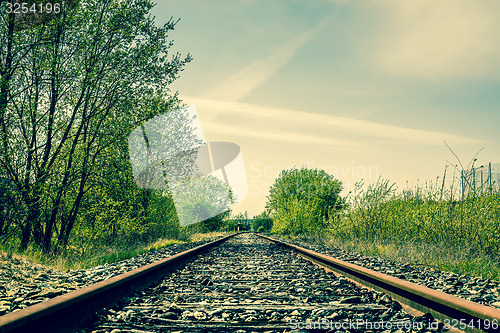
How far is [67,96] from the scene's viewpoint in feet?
33.2

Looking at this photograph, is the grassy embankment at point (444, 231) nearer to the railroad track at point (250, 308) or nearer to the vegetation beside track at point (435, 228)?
the vegetation beside track at point (435, 228)

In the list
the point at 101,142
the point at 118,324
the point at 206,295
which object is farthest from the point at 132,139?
the point at 118,324

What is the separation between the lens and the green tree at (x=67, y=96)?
28.8 feet

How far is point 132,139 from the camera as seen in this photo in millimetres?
13664

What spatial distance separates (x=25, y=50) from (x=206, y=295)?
25.6ft

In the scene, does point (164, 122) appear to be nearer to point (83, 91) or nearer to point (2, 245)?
point (83, 91)

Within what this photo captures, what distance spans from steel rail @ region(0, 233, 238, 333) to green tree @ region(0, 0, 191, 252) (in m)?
5.12

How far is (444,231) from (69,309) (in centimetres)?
781

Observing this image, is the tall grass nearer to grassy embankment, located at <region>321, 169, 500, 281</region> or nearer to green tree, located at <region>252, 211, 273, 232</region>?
grassy embankment, located at <region>321, 169, 500, 281</region>

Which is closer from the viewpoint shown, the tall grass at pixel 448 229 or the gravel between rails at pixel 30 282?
the gravel between rails at pixel 30 282

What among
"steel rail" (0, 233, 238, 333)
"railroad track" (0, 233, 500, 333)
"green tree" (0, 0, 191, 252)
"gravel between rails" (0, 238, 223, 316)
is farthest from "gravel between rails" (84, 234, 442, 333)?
"green tree" (0, 0, 191, 252)

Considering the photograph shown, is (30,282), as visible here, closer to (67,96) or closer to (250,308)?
(250,308)

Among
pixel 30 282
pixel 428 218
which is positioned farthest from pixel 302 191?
pixel 30 282

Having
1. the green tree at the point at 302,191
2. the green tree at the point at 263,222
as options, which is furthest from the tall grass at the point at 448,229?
the green tree at the point at 263,222
